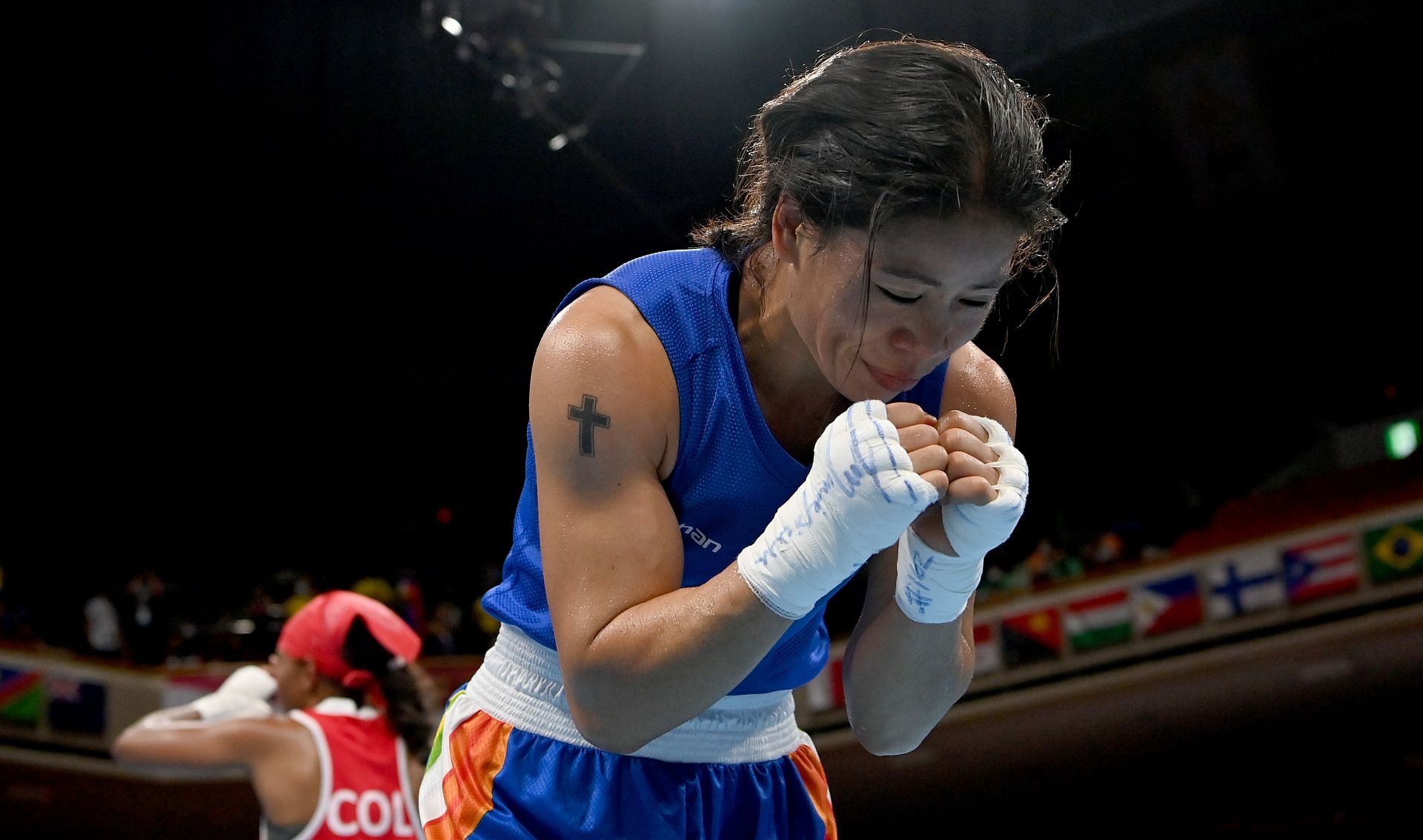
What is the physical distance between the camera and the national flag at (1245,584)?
599 cm

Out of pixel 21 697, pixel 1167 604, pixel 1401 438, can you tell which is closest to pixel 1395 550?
pixel 1167 604

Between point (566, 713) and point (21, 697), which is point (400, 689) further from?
point (21, 697)

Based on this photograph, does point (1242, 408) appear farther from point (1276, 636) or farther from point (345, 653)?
point (345, 653)

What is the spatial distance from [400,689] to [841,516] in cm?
236

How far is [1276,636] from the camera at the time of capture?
5.96m

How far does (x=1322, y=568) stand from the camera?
5906 millimetres

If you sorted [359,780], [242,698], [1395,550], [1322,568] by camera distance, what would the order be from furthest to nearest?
1. [1322,568]
2. [1395,550]
3. [242,698]
4. [359,780]

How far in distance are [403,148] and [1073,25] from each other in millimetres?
5778

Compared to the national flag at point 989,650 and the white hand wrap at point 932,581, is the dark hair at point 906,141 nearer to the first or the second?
the white hand wrap at point 932,581

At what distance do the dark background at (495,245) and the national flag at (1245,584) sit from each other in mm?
2164

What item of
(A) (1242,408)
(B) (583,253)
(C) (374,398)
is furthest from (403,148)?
(A) (1242,408)

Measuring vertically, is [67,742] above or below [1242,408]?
below

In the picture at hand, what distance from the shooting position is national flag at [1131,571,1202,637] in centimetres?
612

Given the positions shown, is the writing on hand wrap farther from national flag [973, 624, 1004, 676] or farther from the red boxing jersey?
national flag [973, 624, 1004, 676]
